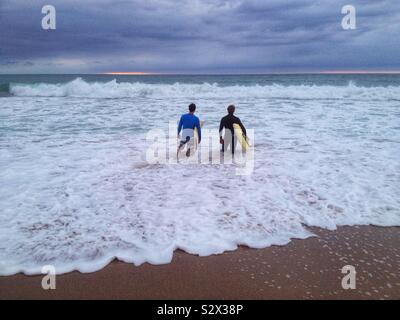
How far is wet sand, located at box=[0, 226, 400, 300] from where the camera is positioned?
3086mm

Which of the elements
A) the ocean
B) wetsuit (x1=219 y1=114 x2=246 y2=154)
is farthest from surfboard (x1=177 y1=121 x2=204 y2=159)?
the ocean

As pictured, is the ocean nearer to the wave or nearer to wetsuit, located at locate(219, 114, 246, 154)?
wetsuit, located at locate(219, 114, 246, 154)

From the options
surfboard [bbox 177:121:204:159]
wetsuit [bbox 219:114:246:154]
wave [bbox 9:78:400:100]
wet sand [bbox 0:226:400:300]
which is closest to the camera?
wet sand [bbox 0:226:400:300]

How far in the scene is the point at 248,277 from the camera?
331 centimetres

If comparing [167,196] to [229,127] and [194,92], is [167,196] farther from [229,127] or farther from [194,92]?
[194,92]

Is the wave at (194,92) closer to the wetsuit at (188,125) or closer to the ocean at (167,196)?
the ocean at (167,196)

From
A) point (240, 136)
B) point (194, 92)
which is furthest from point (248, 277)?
point (194, 92)

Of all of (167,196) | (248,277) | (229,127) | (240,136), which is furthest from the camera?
(240,136)

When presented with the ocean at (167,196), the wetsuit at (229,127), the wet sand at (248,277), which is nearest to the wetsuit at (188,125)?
the wetsuit at (229,127)

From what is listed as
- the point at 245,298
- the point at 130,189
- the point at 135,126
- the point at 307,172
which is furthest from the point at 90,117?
the point at 245,298

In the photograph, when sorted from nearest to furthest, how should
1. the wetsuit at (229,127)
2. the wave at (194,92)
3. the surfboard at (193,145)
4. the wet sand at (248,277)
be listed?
the wet sand at (248,277)
the wetsuit at (229,127)
the surfboard at (193,145)
the wave at (194,92)

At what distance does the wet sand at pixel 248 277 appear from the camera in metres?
3.09
